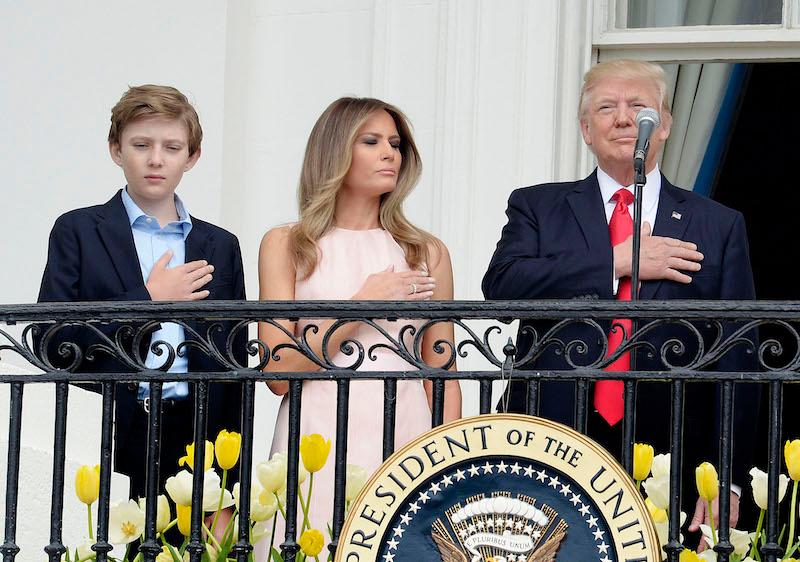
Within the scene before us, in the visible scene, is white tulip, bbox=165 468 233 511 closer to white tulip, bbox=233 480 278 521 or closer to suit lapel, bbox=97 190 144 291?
white tulip, bbox=233 480 278 521

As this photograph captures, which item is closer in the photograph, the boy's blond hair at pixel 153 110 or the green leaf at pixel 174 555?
the green leaf at pixel 174 555

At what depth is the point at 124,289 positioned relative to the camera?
191 inches

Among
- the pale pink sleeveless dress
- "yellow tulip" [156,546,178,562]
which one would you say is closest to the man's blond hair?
the pale pink sleeveless dress

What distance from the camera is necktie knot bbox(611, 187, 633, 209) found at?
5036 millimetres

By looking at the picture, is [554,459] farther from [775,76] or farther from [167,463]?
[775,76]

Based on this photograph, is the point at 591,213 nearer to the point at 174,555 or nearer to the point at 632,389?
the point at 632,389

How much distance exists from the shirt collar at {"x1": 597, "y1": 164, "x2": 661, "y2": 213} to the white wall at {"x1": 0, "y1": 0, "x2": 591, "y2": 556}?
1251 millimetres

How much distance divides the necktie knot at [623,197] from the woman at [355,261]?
532 mm

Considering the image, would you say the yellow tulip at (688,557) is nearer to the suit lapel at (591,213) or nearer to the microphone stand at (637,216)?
the microphone stand at (637,216)

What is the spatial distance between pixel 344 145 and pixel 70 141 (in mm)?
2047

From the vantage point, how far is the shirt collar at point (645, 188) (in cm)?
509

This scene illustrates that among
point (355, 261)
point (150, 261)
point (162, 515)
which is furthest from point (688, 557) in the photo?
point (150, 261)

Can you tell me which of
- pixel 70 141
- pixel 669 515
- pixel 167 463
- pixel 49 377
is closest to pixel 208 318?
pixel 49 377

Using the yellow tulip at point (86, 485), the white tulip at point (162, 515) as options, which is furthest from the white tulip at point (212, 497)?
the yellow tulip at point (86, 485)
